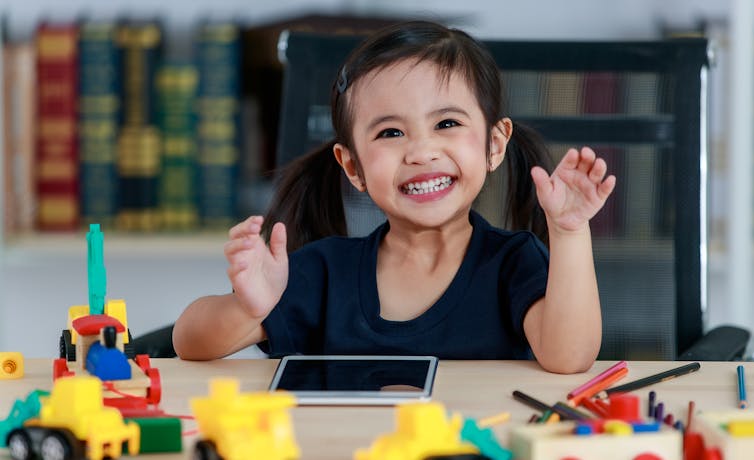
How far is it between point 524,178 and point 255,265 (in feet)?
1.45

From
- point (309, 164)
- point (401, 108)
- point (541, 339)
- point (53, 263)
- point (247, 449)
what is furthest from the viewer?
point (53, 263)

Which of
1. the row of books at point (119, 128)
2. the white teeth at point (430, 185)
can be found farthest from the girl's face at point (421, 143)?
the row of books at point (119, 128)

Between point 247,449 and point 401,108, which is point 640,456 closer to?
point 247,449

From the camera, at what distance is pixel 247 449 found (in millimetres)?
543

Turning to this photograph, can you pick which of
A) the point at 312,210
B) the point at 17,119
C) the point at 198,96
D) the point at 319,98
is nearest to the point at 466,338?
the point at 312,210

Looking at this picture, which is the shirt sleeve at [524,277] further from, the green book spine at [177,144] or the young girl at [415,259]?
the green book spine at [177,144]

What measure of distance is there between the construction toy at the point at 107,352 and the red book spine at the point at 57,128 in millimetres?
1340

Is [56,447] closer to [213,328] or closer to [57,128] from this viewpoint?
[213,328]

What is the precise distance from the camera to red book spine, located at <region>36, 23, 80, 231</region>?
2.06 m

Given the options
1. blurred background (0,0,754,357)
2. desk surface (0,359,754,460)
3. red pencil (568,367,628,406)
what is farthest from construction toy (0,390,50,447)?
blurred background (0,0,754,357)

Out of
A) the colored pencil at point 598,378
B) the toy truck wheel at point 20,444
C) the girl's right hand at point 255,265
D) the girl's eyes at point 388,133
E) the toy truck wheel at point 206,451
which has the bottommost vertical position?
the colored pencil at point 598,378

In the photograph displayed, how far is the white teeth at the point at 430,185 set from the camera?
41.5 inches

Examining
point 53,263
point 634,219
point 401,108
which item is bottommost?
point 53,263

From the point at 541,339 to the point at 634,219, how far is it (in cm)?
43
